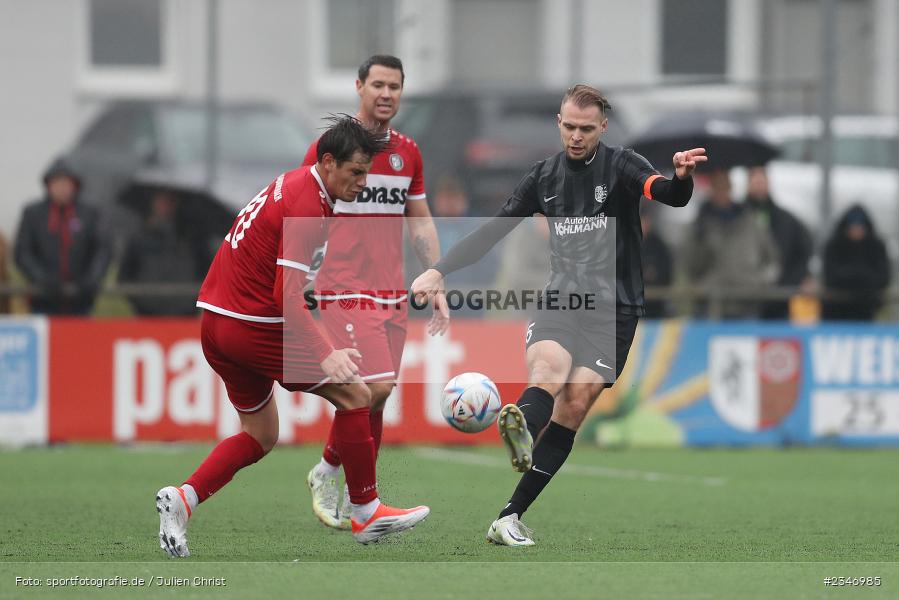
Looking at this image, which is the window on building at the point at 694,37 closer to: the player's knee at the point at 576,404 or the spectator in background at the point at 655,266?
the spectator in background at the point at 655,266

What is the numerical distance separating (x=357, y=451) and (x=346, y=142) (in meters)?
1.49

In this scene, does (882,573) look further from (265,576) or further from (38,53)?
(38,53)

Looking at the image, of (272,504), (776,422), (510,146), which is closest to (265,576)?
(272,504)

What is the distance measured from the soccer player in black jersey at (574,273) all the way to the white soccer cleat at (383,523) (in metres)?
0.41

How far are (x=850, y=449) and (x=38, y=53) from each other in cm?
940

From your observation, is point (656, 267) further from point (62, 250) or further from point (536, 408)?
point (536, 408)

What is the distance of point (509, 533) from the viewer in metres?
7.31

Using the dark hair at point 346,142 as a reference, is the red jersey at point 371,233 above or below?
below

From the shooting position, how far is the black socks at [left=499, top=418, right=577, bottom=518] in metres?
7.42

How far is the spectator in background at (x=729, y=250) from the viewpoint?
14.0 metres

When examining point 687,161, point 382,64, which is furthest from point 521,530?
point 382,64

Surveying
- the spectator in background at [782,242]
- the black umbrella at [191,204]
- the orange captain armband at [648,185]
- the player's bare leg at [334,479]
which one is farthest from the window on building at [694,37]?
the orange captain armband at [648,185]

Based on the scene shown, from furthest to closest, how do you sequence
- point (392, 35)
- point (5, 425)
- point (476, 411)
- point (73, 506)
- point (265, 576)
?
point (392, 35) < point (5, 425) < point (73, 506) < point (476, 411) < point (265, 576)

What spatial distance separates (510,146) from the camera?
15.7m
